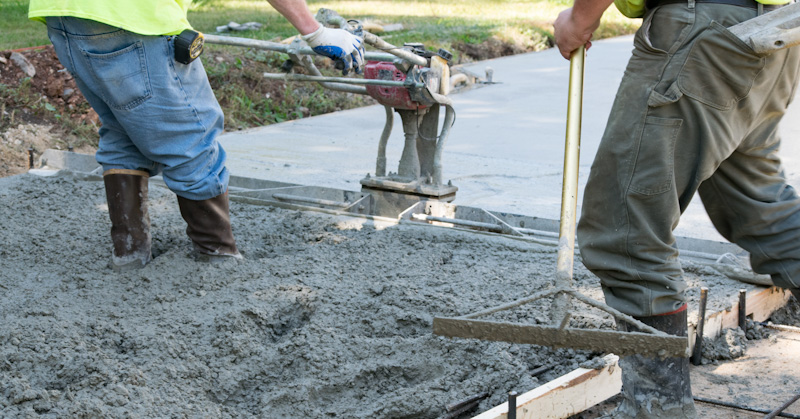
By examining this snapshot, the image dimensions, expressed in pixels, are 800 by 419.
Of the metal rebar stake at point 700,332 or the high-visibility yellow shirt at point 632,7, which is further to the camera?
the metal rebar stake at point 700,332

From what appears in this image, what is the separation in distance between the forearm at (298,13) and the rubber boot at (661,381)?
1590mm

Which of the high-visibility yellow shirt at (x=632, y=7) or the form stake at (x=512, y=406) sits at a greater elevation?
the high-visibility yellow shirt at (x=632, y=7)

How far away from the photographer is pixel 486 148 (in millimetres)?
6016

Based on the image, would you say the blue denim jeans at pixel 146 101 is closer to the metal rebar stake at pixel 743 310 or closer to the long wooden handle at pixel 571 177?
the long wooden handle at pixel 571 177

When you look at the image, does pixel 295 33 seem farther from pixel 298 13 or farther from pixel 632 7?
pixel 632 7

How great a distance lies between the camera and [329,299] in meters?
2.94

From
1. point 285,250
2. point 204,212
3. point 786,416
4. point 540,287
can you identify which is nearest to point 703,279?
point 540,287

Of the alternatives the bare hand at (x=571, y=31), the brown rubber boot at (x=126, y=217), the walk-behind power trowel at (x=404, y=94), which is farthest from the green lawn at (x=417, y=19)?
the bare hand at (x=571, y=31)

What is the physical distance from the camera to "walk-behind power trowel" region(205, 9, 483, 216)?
3.51m

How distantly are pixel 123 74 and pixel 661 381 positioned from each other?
2.03 meters

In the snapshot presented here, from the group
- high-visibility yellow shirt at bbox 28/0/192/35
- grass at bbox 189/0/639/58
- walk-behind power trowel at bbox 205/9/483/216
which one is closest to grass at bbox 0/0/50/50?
grass at bbox 189/0/639/58

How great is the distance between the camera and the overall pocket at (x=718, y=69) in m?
1.99

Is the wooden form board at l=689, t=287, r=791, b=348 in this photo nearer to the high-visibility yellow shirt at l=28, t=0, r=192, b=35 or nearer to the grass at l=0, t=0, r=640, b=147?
the high-visibility yellow shirt at l=28, t=0, r=192, b=35

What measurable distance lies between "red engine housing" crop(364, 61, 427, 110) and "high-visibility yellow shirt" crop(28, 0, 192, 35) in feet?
3.64
